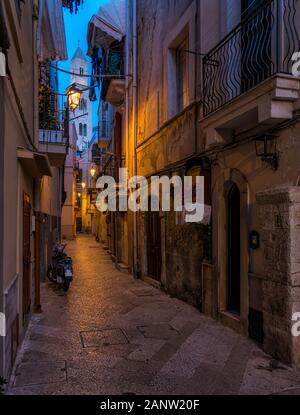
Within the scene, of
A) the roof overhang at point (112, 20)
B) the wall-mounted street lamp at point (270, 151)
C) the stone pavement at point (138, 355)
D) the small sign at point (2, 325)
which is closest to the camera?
the small sign at point (2, 325)

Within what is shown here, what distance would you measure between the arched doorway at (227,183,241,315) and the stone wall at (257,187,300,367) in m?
1.58

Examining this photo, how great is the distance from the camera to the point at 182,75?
10336 millimetres

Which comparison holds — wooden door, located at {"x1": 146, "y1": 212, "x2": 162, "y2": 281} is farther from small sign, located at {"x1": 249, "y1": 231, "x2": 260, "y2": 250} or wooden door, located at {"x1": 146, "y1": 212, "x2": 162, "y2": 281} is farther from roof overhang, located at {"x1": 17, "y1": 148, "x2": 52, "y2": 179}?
small sign, located at {"x1": 249, "y1": 231, "x2": 260, "y2": 250}

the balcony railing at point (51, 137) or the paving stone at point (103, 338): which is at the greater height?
the balcony railing at point (51, 137)

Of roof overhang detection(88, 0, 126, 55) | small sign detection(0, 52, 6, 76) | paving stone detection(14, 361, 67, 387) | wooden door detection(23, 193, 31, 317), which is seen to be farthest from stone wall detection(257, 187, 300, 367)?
roof overhang detection(88, 0, 126, 55)

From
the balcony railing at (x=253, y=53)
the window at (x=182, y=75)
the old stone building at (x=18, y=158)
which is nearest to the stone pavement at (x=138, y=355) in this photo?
the old stone building at (x=18, y=158)

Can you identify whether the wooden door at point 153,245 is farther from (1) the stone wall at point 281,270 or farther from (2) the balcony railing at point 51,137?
(1) the stone wall at point 281,270

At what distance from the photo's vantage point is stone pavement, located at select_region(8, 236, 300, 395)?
15.3ft

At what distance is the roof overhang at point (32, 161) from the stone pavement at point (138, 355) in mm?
2733

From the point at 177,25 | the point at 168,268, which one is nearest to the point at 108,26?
the point at 177,25

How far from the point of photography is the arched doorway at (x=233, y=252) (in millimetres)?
7410
